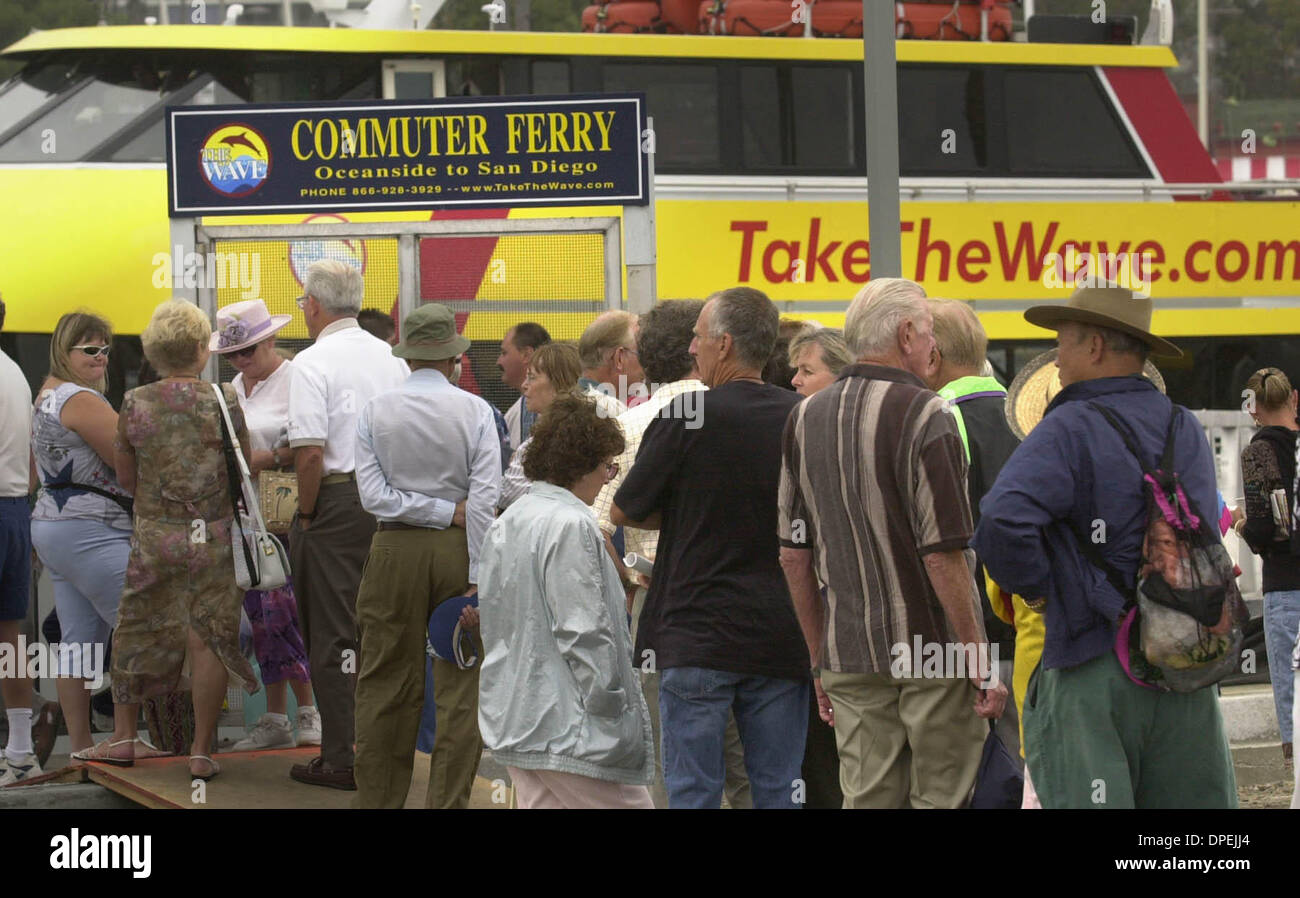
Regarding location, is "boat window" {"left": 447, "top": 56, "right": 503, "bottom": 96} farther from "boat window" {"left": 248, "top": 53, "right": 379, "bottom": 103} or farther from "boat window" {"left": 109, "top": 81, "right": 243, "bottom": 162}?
"boat window" {"left": 109, "top": 81, "right": 243, "bottom": 162}

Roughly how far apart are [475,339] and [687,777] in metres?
4.60

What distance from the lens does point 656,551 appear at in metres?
5.53

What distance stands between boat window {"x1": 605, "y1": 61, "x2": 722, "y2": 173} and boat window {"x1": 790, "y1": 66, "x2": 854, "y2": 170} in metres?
0.67

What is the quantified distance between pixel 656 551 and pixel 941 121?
8.51 meters

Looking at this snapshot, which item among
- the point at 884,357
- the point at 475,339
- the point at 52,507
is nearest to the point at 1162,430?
the point at 884,357

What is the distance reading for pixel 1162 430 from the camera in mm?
4078

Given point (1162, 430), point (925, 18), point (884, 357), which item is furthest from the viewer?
point (925, 18)

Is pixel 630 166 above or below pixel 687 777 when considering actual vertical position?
above

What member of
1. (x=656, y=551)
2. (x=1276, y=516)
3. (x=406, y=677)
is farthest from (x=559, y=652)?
(x=1276, y=516)

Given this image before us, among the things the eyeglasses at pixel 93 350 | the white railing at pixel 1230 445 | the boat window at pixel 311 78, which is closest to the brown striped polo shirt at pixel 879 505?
the eyeglasses at pixel 93 350

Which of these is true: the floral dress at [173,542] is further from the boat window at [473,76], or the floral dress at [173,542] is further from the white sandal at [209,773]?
the boat window at [473,76]

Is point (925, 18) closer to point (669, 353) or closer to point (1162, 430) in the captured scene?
point (669, 353)

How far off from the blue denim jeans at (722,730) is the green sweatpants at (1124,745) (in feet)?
3.45

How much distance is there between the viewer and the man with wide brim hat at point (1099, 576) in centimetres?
402
